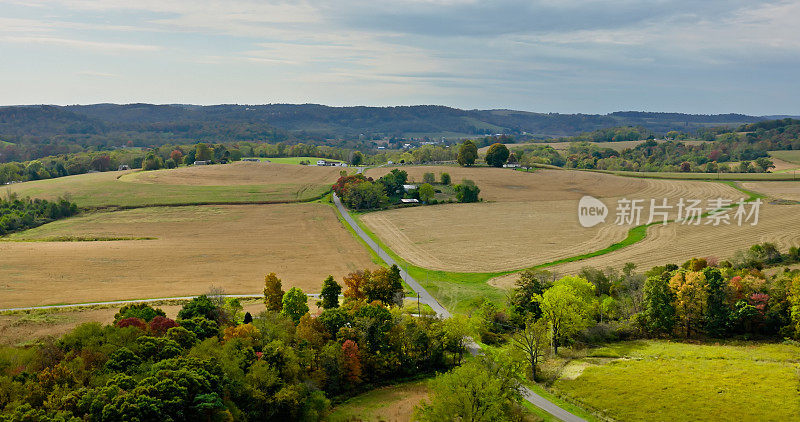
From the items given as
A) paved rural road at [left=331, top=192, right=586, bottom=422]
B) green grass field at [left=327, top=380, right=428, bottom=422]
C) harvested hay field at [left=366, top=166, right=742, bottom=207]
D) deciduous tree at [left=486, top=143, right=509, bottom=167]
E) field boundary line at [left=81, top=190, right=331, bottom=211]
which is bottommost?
green grass field at [left=327, top=380, right=428, bottom=422]

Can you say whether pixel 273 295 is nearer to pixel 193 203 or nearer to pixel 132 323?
pixel 132 323

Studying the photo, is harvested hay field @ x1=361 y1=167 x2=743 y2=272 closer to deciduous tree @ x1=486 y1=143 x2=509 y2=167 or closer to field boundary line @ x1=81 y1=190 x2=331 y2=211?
Result: deciduous tree @ x1=486 y1=143 x2=509 y2=167

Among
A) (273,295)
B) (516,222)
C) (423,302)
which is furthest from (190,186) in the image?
(423,302)

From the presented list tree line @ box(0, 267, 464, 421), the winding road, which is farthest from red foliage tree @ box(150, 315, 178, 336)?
the winding road

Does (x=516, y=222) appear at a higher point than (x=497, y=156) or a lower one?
lower

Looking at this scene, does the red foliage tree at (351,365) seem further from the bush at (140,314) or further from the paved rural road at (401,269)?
the bush at (140,314)
